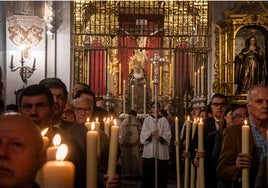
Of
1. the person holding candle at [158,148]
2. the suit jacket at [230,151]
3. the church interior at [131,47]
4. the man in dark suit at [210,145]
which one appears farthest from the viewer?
the church interior at [131,47]

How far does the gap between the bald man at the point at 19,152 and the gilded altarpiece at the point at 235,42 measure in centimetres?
1405

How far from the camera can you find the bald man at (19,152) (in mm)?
2084

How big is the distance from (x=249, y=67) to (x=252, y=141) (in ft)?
38.5

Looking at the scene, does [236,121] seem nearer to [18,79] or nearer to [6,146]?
[6,146]

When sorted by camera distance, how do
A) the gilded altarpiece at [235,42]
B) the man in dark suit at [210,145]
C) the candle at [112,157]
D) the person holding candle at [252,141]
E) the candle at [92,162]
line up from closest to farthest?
the candle at [92,162], the candle at [112,157], the person holding candle at [252,141], the man in dark suit at [210,145], the gilded altarpiece at [235,42]

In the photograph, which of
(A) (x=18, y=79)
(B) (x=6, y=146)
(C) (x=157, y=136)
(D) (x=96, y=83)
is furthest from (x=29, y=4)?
A: (B) (x=6, y=146)

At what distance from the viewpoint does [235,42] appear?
16.4 metres

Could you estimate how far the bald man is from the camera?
2.08 m

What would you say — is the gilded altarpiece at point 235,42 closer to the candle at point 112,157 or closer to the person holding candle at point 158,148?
the person holding candle at point 158,148

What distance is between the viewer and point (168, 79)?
1817cm

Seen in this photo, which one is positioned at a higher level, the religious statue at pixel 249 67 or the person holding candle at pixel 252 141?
the religious statue at pixel 249 67

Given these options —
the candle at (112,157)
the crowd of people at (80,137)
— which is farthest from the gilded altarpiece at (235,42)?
the candle at (112,157)

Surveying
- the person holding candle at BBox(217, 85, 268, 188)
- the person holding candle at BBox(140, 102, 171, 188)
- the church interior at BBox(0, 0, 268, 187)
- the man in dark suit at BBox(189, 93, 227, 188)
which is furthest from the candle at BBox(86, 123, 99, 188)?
the church interior at BBox(0, 0, 268, 187)

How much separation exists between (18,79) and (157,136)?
214 inches
